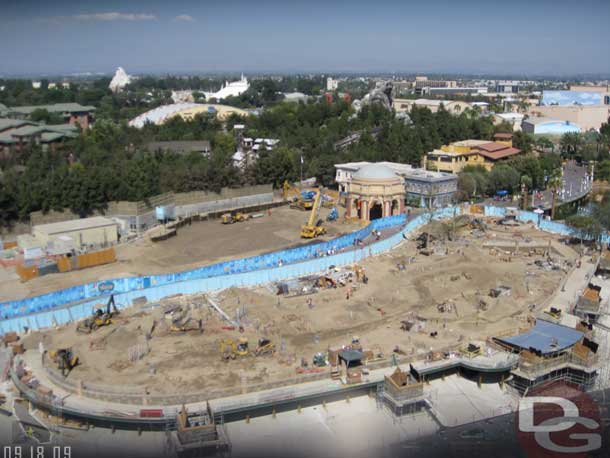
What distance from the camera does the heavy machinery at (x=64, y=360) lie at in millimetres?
16641

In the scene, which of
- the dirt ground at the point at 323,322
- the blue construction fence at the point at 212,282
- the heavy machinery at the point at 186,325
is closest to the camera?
the dirt ground at the point at 323,322

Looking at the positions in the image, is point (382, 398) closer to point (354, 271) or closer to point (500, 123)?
point (354, 271)

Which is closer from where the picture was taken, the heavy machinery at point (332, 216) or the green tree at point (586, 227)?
the green tree at point (586, 227)

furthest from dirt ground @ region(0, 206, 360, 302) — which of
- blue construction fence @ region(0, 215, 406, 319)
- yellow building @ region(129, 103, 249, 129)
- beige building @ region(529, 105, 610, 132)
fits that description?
beige building @ region(529, 105, 610, 132)

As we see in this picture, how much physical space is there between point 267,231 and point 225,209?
5.24 metres

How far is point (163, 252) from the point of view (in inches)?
1153

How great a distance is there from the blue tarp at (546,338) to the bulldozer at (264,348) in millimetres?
6923

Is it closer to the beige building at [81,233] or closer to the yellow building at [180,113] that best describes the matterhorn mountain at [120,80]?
the yellow building at [180,113]

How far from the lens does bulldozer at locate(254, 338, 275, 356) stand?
58.7 ft

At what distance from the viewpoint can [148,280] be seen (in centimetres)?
2292

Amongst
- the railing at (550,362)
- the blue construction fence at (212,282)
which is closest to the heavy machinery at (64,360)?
the blue construction fence at (212,282)

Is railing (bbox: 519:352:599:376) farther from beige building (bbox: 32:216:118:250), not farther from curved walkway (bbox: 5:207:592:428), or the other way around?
beige building (bbox: 32:216:118:250)

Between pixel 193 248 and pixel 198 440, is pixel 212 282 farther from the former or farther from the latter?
pixel 198 440

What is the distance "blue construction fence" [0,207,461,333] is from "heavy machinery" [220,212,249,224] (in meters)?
8.19
